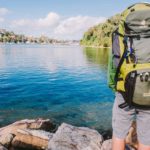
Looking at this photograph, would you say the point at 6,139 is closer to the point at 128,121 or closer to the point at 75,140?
the point at 75,140

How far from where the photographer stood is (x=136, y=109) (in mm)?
4199

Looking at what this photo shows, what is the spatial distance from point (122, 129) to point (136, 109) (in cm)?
50

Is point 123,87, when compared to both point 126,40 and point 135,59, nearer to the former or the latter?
point 135,59

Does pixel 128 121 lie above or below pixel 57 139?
above

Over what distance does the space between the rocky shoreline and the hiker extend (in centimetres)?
315

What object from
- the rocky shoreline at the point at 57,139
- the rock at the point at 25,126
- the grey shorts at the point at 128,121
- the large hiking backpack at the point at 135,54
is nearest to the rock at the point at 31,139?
the rocky shoreline at the point at 57,139

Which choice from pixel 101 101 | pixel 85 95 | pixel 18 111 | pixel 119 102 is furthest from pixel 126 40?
pixel 85 95

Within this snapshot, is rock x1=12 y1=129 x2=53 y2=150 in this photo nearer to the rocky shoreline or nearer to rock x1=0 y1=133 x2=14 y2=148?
the rocky shoreline

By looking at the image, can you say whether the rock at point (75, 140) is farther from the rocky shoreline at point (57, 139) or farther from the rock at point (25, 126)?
the rock at point (25, 126)

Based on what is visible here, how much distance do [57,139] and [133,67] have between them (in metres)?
5.19

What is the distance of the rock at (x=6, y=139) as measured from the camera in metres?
9.61

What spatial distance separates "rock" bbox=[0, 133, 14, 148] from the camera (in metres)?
9.61

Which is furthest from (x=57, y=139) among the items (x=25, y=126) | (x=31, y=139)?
(x=25, y=126)

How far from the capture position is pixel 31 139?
384 inches
